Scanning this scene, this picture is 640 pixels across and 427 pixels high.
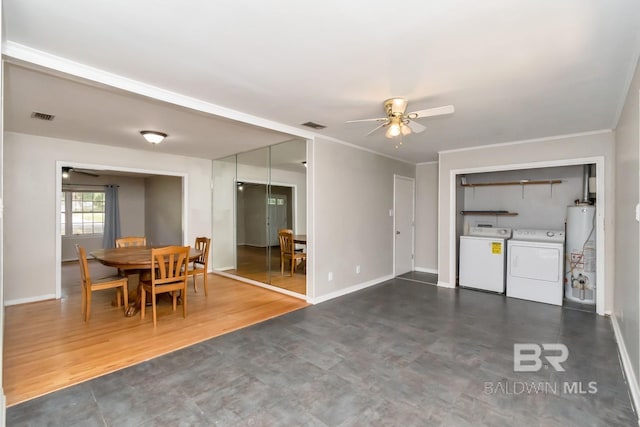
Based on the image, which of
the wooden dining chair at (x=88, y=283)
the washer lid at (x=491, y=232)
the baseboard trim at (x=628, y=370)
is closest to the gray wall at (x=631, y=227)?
the baseboard trim at (x=628, y=370)

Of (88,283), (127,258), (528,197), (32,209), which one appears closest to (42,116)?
(32,209)

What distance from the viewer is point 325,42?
6.59ft

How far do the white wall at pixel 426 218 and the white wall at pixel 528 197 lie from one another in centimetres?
64

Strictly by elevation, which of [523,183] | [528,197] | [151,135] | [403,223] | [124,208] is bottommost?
[403,223]

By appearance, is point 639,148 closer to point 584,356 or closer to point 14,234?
point 584,356

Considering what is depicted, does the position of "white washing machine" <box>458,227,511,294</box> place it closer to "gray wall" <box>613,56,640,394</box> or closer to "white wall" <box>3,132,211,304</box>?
"gray wall" <box>613,56,640,394</box>

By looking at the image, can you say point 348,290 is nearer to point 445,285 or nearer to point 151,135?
point 445,285

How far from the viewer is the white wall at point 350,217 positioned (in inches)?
176

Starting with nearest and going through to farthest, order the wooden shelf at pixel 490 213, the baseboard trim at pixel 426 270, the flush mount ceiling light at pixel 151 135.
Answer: the flush mount ceiling light at pixel 151 135, the wooden shelf at pixel 490 213, the baseboard trim at pixel 426 270

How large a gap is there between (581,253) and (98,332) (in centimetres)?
631

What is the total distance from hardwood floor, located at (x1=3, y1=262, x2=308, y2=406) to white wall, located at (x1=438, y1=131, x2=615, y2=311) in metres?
2.71

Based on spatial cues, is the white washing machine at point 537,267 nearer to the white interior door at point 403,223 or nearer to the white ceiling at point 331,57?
the white ceiling at point 331,57

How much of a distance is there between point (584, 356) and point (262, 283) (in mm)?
4217

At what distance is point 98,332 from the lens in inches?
132
